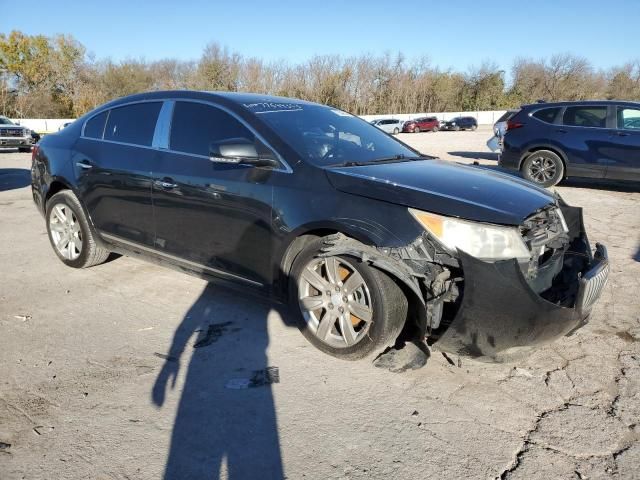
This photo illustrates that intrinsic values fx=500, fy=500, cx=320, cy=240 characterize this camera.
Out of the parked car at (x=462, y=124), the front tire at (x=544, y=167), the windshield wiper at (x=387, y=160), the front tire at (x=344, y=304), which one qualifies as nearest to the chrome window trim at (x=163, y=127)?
the windshield wiper at (x=387, y=160)

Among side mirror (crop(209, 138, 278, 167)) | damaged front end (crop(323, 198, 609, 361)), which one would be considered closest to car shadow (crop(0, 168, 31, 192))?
side mirror (crop(209, 138, 278, 167))

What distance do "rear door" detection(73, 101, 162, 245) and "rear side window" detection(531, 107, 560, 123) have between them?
8292mm

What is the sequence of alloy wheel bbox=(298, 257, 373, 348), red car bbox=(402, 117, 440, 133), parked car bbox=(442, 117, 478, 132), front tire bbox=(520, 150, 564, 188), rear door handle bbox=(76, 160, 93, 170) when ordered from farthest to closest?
parked car bbox=(442, 117, 478, 132) → red car bbox=(402, 117, 440, 133) → front tire bbox=(520, 150, 564, 188) → rear door handle bbox=(76, 160, 93, 170) → alloy wheel bbox=(298, 257, 373, 348)

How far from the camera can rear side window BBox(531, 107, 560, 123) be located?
9.91m

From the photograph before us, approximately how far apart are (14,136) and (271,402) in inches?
866

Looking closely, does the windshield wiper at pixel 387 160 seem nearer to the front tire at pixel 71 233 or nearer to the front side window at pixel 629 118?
the front tire at pixel 71 233

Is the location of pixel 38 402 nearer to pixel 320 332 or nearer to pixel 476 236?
pixel 320 332

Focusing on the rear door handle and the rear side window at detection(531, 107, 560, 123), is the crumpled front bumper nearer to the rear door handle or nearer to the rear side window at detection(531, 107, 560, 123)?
the rear door handle

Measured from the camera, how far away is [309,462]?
2.28 metres

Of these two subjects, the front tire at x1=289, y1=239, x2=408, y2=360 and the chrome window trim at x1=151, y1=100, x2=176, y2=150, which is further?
→ the chrome window trim at x1=151, y1=100, x2=176, y2=150

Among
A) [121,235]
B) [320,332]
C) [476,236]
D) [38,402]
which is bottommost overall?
[38,402]

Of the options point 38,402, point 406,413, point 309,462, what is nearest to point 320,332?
point 406,413

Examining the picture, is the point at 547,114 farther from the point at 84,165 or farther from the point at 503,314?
the point at 84,165

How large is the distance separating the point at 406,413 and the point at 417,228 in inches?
39.5
